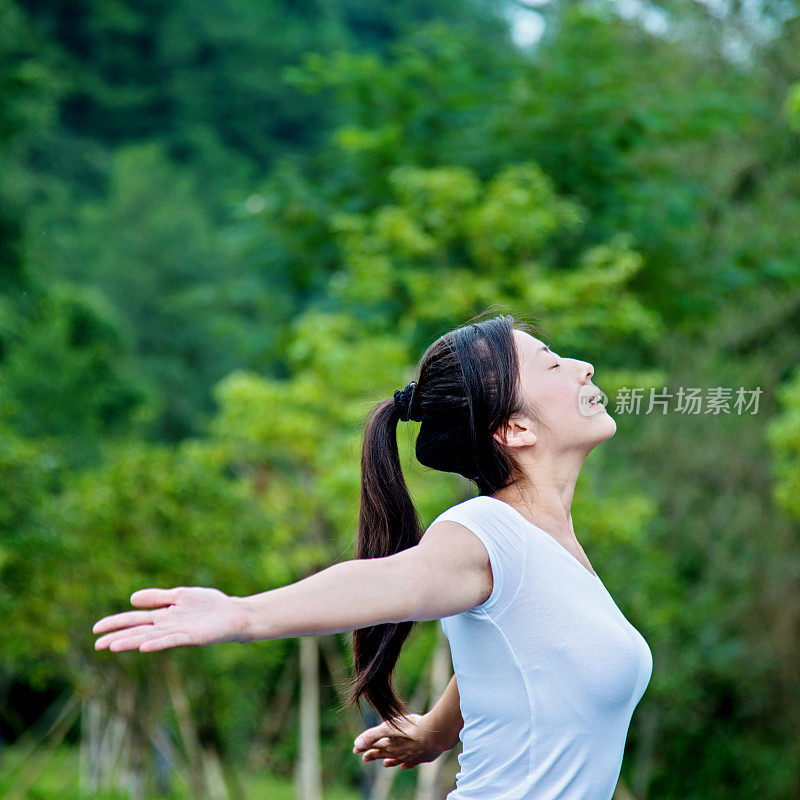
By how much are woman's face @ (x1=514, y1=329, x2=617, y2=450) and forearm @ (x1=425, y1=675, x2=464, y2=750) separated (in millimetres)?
451

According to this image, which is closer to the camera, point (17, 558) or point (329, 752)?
point (17, 558)

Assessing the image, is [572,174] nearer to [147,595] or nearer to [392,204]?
[392,204]

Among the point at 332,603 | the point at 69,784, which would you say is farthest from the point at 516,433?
the point at 69,784

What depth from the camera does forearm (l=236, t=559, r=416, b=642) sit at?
43.3 inches

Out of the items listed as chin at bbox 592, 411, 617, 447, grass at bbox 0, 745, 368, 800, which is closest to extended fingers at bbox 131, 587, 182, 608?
chin at bbox 592, 411, 617, 447

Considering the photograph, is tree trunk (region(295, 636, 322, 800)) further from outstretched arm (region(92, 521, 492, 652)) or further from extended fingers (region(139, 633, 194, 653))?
extended fingers (region(139, 633, 194, 653))

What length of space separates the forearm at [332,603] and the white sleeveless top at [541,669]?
150 millimetres

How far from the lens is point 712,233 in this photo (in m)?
8.90

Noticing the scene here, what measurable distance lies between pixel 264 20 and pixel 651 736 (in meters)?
14.5

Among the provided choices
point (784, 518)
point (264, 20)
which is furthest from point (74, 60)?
point (784, 518)

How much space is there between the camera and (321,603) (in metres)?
1.13

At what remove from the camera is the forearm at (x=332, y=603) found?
1101mm

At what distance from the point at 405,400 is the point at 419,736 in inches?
22.2

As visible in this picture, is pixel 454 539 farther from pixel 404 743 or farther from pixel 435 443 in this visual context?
pixel 404 743
